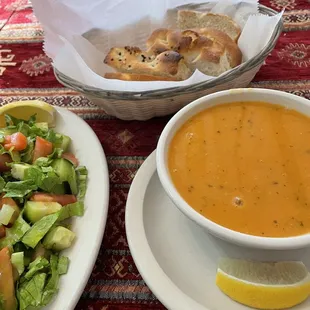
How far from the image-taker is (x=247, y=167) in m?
0.81

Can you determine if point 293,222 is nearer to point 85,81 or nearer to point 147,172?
point 147,172

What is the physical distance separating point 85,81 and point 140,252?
52 centimetres

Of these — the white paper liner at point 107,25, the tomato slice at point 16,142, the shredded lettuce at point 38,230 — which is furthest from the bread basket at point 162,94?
the shredded lettuce at point 38,230

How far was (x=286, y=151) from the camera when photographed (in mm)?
829

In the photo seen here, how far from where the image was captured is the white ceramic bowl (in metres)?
0.69

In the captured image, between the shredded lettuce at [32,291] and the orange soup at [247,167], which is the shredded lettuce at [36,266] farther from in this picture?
the orange soup at [247,167]

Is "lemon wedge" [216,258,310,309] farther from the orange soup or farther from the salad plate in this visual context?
the salad plate

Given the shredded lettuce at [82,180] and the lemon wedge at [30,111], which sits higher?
the lemon wedge at [30,111]

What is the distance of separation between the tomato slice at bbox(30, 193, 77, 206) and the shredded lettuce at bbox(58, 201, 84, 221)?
0.09ft

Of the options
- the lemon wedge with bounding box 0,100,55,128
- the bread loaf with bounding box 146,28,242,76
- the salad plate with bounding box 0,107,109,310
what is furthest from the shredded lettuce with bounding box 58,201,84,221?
the bread loaf with bounding box 146,28,242,76

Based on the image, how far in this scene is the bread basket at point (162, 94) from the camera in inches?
40.8

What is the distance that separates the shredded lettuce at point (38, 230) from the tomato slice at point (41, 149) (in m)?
0.20

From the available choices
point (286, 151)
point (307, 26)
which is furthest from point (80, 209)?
point (307, 26)

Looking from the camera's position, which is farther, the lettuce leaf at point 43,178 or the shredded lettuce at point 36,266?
the lettuce leaf at point 43,178
